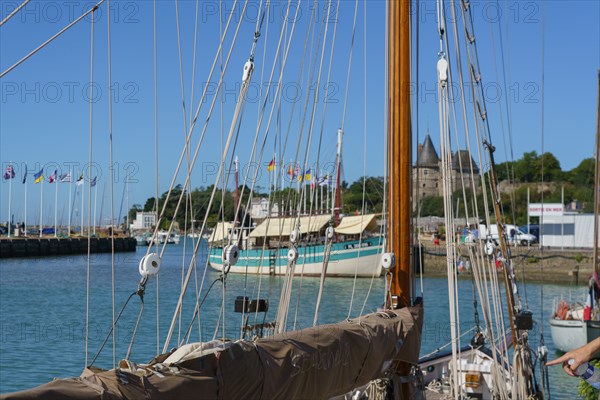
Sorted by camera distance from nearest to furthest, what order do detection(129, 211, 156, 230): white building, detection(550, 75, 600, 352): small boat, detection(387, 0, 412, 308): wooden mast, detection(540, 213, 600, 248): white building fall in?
detection(387, 0, 412, 308): wooden mast < detection(550, 75, 600, 352): small boat < detection(540, 213, 600, 248): white building < detection(129, 211, 156, 230): white building

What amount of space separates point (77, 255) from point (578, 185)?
78.6 metres

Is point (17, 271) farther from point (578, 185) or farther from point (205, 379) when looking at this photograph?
point (578, 185)

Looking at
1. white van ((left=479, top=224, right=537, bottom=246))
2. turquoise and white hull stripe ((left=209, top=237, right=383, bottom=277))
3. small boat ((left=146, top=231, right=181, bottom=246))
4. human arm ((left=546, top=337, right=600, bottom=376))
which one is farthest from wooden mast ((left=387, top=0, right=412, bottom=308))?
turquoise and white hull stripe ((left=209, top=237, right=383, bottom=277))

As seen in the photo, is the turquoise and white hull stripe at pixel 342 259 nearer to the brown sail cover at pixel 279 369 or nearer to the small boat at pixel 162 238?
the small boat at pixel 162 238

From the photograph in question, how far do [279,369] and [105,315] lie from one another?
28423 mm

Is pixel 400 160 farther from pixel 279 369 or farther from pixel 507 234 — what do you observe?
pixel 507 234

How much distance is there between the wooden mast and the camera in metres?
7.30

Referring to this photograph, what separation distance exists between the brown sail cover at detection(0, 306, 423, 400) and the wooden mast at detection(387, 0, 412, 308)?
0.44 m

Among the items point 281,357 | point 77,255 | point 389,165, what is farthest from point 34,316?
point 77,255

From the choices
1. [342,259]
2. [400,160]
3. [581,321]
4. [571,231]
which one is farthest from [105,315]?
[571,231]

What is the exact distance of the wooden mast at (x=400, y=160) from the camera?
24.0 feet

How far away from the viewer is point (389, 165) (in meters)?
7.55

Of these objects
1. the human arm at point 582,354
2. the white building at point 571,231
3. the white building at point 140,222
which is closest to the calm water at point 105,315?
the human arm at point 582,354

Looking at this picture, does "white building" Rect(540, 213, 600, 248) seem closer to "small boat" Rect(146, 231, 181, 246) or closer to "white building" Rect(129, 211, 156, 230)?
"small boat" Rect(146, 231, 181, 246)
